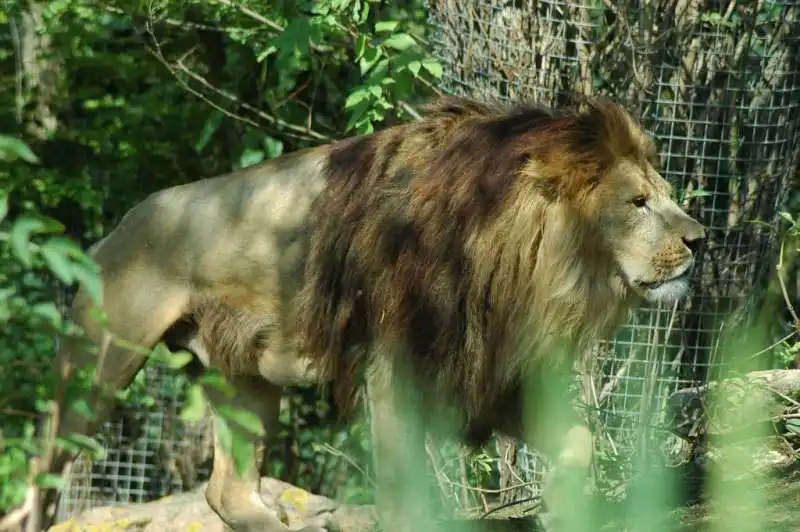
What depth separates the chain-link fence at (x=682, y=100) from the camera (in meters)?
5.34

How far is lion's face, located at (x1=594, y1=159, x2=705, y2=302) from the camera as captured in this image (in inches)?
165

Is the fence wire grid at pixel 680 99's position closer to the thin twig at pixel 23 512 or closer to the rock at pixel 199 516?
the rock at pixel 199 516

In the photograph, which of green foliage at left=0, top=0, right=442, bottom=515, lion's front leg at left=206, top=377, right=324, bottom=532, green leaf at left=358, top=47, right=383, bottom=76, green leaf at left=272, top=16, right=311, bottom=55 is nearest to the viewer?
lion's front leg at left=206, top=377, right=324, bottom=532

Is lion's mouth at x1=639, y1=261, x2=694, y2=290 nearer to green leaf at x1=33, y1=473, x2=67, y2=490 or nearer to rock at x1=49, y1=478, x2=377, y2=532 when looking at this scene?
rock at x1=49, y1=478, x2=377, y2=532

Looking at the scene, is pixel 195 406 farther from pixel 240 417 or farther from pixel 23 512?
pixel 23 512

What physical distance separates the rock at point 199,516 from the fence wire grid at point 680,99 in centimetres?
80

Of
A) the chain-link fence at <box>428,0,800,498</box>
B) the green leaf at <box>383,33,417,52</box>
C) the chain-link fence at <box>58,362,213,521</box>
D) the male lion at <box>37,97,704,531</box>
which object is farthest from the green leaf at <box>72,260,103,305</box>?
the chain-link fence at <box>58,362,213,521</box>

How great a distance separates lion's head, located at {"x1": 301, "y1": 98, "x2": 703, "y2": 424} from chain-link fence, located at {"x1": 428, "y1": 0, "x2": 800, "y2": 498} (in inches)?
39.8

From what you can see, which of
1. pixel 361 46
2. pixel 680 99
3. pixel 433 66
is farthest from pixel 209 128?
pixel 680 99

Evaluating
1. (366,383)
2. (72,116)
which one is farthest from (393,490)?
(72,116)

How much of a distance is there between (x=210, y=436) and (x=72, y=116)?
2147 millimetres

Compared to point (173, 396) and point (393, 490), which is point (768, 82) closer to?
point (393, 490)

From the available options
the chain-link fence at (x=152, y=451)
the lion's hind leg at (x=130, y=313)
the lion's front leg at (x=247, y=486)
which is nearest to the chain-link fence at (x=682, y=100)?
the lion's front leg at (x=247, y=486)

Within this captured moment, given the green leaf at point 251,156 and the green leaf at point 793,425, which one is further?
the green leaf at point 251,156
